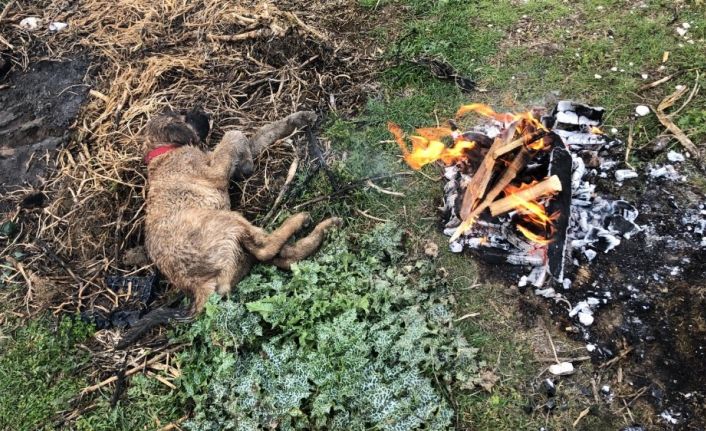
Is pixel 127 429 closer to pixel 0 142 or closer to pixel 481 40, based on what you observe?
pixel 0 142

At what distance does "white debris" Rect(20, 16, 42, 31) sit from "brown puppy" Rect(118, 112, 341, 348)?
3.50 meters

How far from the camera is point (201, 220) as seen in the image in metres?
4.53

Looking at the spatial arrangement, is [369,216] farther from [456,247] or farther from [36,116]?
[36,116]

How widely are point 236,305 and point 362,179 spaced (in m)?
1.80

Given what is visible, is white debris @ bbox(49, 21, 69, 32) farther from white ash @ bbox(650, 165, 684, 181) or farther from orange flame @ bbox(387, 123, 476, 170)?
white ash @ bbox(650, 165, 684, 181)

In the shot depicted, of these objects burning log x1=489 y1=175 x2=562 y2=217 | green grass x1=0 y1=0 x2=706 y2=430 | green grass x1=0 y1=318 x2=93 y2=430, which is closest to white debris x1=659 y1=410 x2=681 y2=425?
green grass x1=0 y1=0 x2=706 y2=430

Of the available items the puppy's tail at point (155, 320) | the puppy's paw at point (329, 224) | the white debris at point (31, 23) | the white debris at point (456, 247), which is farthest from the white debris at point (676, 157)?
the white debris at point (31, 23)

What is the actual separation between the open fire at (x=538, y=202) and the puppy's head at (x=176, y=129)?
100 inches

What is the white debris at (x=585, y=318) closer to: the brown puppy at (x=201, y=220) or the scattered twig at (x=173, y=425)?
the brown puppy at (x=201, y=220)

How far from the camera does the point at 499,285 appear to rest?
4.24 meters

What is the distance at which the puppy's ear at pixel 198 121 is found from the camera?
5.23 meters

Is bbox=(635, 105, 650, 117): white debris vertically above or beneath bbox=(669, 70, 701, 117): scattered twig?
beneath

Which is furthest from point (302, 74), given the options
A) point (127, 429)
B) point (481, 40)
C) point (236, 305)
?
point (127, 429)

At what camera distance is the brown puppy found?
169 inches
